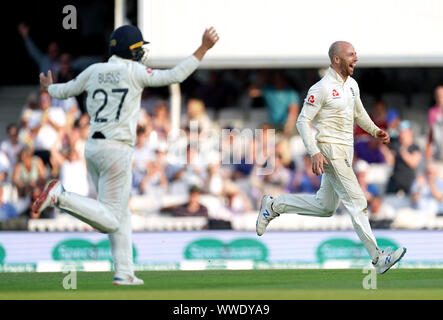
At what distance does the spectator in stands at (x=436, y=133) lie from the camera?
1811cm

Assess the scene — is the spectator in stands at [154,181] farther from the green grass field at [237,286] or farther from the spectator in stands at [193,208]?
the green grass field at [237,286]

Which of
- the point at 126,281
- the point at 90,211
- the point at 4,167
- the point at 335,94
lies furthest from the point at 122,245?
the point at 4,167

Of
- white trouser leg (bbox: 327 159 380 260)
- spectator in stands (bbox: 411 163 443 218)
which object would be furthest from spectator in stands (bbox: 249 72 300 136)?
white trouser leg (bbox: 327 159 380 260)

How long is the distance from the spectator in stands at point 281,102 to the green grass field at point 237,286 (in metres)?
5.97

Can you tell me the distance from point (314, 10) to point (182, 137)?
312 centimetres

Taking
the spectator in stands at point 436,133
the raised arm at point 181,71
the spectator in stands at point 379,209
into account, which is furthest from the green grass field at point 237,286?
the spectator in stands at point 436,133

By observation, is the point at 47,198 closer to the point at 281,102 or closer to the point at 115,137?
the point at 115,137

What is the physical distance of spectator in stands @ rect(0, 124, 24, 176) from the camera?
18.5 meters

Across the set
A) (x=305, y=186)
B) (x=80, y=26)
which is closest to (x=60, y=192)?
(x=305, y=186)

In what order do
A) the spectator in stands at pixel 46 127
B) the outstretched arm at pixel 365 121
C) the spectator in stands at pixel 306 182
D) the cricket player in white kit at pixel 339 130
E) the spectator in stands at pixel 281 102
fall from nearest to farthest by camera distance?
the cricket player in white kit at pixel 339 130, the outstretched arm at pixel 365 121, the spectator in stands at pixel 306 182, the spectator in stands at pixel 46 127, the spectator in stands at pixel 281 102

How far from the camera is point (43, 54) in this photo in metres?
21.2

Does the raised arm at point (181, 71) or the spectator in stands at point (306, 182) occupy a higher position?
the raised arm at point (181, 71)

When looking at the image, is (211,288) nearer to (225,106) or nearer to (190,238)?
(190,238)

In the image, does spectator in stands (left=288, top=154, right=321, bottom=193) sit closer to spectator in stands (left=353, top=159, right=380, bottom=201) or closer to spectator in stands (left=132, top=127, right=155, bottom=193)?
spectator in stands (left=353, top=159, right=380, bottom=201)
